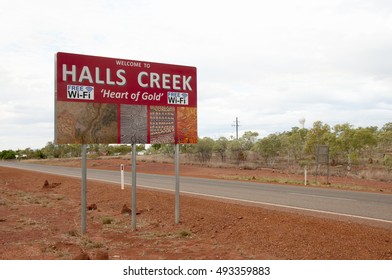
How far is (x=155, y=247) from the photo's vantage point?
7.61 metres

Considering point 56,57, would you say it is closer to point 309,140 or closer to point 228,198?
point 228,198

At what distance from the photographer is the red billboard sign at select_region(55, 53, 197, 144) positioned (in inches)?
335

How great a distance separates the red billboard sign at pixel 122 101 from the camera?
27.9 ft

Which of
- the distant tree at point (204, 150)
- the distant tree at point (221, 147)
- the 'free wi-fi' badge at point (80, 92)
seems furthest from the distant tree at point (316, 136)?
the 'free wi-fi' badge at point (80, 92)

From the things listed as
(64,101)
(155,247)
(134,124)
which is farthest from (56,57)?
(155,247)

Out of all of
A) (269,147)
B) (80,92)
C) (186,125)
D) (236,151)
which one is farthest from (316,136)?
(80,92)

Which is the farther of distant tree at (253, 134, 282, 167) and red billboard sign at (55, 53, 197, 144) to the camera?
distant tree at (253, 134, 282, 167)

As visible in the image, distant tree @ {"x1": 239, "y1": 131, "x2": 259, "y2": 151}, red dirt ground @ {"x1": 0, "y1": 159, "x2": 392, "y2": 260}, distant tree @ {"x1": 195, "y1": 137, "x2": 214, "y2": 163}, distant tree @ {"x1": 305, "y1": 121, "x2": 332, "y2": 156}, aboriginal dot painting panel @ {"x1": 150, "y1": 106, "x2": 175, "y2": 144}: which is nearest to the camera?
red dirt ground @ {"x1": 0, "y1": 159, "x2": 392, "y2": 260}

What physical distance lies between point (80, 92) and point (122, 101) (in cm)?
103

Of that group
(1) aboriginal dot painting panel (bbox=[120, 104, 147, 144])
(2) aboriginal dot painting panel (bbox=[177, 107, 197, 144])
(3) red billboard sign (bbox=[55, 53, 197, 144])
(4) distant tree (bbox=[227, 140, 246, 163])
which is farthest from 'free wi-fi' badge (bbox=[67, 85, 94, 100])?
(4) distant tree (bbox=[227, 140, 246, 163])

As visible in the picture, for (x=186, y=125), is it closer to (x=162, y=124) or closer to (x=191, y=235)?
(x=162, y=124)

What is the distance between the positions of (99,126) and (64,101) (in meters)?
1.00

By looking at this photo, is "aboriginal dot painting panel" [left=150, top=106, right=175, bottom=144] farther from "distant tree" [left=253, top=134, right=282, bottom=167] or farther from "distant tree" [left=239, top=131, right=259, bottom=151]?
"distant tree" [left=239, top=131, right=259, bottom=151]

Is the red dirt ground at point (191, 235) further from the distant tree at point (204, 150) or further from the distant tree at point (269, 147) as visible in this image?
the distant tree at point (204, 150)
